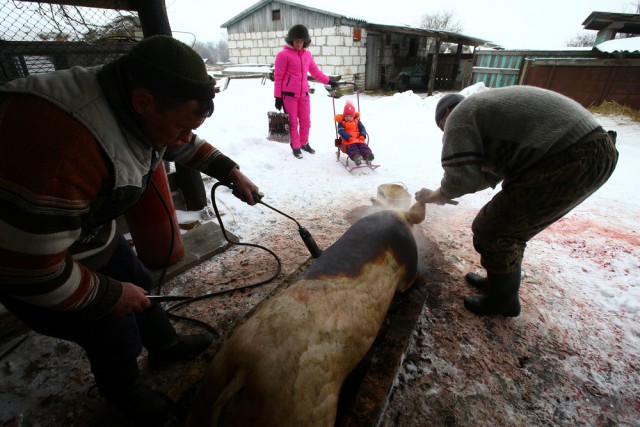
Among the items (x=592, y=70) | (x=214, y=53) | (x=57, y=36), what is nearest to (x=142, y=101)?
(x=57, y=36)

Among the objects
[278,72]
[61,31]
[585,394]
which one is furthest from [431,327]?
[278,72]

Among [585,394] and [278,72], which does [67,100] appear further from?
[278,72]

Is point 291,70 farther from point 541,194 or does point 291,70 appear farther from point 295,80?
point 541,194

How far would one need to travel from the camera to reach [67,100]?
0.93 meters

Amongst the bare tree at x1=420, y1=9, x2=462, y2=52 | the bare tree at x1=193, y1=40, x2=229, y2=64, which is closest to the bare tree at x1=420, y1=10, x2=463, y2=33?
the bare tree at x1=420, y1=9, x2=462, y2=52

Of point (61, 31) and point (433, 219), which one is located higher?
point (61, 31)

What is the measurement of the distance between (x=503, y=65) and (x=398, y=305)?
497 inches

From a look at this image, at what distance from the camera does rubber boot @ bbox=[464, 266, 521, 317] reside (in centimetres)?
212

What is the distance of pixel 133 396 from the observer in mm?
1462

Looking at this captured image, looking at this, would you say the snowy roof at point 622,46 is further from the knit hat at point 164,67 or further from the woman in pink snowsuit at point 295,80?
the knit hat at point 164,67

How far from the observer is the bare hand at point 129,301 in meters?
1.16

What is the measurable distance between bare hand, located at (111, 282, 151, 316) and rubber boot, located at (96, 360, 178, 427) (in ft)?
1.38

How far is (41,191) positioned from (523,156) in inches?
84.4

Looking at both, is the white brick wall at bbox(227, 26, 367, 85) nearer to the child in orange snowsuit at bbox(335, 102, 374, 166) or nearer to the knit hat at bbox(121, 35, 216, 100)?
the child in orange snowsuit at bbox(335, 102, 374, 166)
